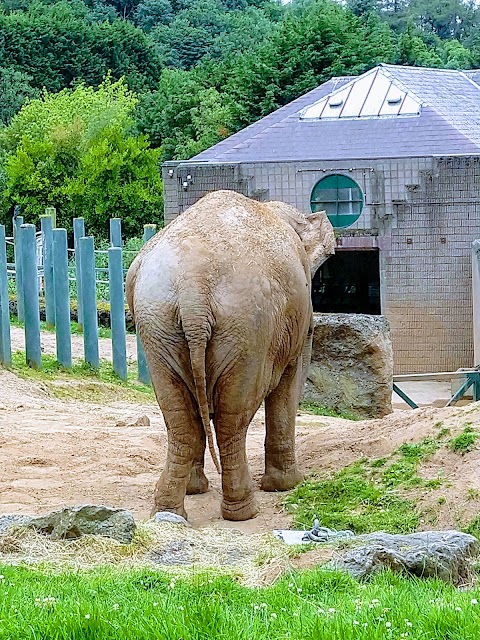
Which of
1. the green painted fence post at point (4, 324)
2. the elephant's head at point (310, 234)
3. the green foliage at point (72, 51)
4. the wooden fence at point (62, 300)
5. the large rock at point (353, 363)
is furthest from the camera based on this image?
the green foliage at point (72, 51)

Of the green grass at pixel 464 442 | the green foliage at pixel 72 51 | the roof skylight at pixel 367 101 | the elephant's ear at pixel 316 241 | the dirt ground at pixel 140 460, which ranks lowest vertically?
the dirt ground at pixel 140 460

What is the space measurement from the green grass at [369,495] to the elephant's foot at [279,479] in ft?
0.27

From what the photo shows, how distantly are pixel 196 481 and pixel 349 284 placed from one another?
53.4 feet

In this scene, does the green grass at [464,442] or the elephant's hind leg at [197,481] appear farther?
the elephant's hind leg at [197,481]

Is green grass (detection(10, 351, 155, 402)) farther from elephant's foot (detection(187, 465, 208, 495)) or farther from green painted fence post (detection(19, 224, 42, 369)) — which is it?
elephant's foot (detection(187, 465, 208, 495))

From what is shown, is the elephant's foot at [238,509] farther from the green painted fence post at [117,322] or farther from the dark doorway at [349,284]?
the dark doorway at [349,284]

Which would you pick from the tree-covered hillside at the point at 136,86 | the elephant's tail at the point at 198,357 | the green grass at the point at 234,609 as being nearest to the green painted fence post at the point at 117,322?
the elephant's tail at the point at 198,357

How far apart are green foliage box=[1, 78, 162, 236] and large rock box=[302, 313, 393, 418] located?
21.9m

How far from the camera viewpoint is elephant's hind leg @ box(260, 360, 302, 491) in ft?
25.4

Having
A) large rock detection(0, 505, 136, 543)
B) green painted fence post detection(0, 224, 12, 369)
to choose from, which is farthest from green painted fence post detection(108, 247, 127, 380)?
large rock detection(0, 505, 136, 543)

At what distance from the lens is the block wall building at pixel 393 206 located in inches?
817

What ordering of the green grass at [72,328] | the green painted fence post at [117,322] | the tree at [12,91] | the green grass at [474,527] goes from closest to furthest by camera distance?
the green grass at [474,527] → the green painted fence post at [117,322] → the green grass at [72,328] → the tree at [12,91]

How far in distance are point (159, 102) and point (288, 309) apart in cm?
3810

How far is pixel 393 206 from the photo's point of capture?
69.1 ft
